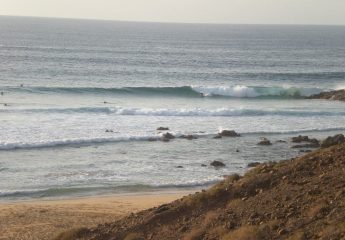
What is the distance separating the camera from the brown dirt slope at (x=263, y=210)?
424 inches

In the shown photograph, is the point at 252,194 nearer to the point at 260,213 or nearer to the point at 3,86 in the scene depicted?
the point at 260,213

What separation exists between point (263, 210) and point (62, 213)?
864 centimetres

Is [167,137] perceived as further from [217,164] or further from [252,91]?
[252,91]

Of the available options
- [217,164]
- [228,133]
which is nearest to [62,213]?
[217,164]

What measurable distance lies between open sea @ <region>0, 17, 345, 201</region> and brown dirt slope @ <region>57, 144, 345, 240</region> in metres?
8.77

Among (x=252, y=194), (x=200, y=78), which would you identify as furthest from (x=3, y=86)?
(x=252, y=194)

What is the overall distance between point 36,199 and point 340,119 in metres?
26.0

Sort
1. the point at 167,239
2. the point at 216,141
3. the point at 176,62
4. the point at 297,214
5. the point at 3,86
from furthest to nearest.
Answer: the point at 176,62 → the point at 3,86 → the point at 216,141 → the point at 167,239 → the point at 297,214

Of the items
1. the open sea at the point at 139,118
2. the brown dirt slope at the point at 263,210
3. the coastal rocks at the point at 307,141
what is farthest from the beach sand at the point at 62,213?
the coastal rocks at the point at 307,141

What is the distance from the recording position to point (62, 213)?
18750mm

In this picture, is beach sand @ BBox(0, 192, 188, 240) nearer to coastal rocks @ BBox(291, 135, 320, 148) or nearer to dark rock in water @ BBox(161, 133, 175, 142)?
dark rock in water @ BBox(161, 133, 175, 142)

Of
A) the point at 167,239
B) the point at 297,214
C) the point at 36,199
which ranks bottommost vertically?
the point at 36,199

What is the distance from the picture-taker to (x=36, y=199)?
829 inches

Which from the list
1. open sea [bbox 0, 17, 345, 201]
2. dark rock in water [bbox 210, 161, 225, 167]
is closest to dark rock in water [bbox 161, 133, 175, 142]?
open sea [bbox 0, 17, 345, 201]
